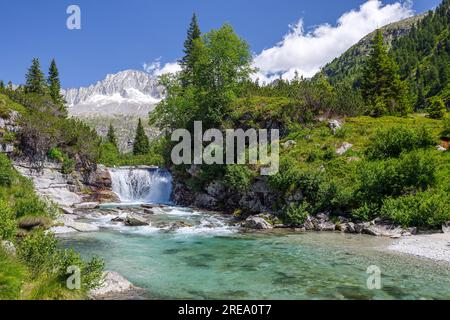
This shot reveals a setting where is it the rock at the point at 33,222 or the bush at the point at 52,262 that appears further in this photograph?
the rock at the point at 33,222

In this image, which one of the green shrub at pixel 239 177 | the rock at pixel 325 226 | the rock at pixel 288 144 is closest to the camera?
the rock at pixel 325 226

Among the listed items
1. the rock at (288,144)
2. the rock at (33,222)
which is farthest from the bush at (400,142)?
the rock at (33,222)

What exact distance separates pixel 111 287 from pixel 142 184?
42196mm

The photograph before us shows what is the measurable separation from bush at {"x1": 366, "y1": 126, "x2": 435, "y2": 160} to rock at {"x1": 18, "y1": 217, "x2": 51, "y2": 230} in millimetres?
24845

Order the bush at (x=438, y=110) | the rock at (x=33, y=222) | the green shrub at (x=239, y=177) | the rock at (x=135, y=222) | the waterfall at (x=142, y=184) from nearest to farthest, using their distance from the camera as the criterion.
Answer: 1. the rock at (x=33, y=222)
2. the rock at (x=135, y=222)
3. the green shrub at (x=239, y=177)
4. the bush at (x=438, y=110)
5. the waterfall at (x=142, y=184)

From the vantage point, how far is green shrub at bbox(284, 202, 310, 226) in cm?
2531

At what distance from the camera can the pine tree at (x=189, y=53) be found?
56.5m

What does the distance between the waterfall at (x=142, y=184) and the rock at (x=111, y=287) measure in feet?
126

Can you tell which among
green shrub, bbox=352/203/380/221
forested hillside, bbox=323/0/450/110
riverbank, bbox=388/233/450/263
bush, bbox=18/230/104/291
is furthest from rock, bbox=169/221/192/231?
forested hillside, bbox=323/0/450/110

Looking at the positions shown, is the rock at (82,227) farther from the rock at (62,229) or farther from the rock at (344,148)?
the rock at (344,148)

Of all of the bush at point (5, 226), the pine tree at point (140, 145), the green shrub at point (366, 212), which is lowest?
the green shrub at point (366, 212)

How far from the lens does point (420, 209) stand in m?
20.9

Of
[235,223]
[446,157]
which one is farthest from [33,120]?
[446,157]
